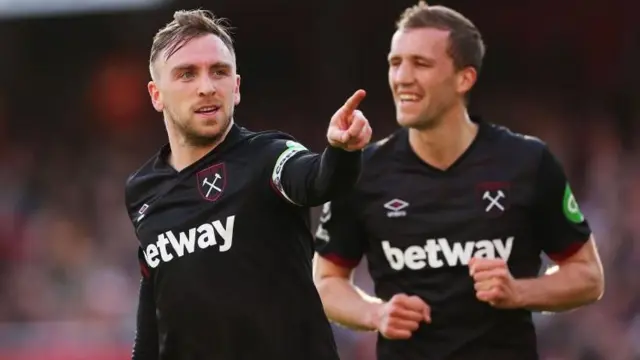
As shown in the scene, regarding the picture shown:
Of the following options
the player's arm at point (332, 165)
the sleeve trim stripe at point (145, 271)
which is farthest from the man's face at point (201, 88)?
the sleeve trim stripe at point (145, 271)

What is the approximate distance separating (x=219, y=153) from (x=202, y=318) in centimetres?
53

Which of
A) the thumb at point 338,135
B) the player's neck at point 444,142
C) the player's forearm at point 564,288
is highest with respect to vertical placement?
the player's neck at point 444,142

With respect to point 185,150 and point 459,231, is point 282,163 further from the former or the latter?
point 459,231

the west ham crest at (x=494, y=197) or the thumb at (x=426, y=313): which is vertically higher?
the west ham crest at (x=494, y=197)

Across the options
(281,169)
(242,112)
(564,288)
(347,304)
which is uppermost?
(242,112)

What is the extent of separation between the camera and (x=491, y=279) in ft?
14.7

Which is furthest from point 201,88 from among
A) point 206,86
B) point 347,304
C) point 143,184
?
point 347,304

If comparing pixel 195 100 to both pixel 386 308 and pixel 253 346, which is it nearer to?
pixel 253 346

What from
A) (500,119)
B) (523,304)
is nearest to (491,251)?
(523,304)

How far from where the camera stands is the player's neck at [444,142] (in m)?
5.05

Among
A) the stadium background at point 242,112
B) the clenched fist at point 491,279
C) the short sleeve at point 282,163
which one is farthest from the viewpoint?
the stadium background at point 242,112

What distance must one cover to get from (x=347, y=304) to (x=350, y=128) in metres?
1.84

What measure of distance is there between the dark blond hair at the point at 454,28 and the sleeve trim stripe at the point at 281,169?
5.10 ft

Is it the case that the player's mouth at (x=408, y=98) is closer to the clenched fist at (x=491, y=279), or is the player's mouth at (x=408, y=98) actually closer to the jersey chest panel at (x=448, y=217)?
the jersey chest panel at (x=448, y=217)
